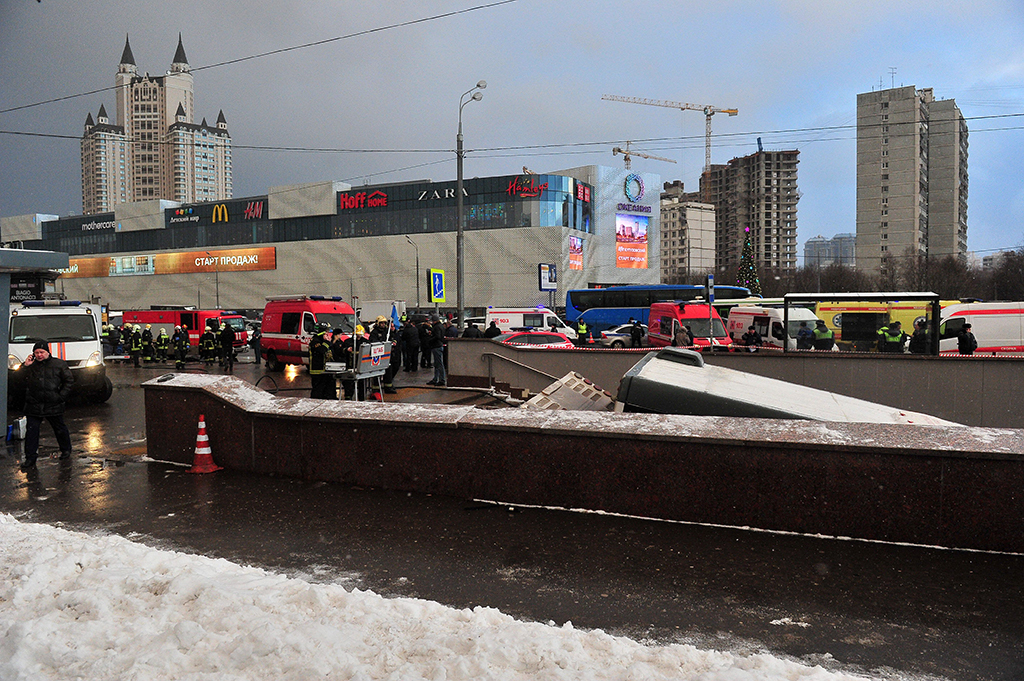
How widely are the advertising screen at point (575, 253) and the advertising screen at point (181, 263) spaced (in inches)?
1635

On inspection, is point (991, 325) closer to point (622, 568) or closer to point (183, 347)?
point (622, 568)

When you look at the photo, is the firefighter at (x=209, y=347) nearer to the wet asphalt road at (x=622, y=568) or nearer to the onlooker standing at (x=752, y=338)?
the onlooker standing at (x=752, y=338)

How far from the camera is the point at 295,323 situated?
79.9 feet

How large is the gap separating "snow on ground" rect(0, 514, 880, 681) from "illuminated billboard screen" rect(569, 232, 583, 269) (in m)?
80.5

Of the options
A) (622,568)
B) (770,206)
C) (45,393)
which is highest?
(770,206)

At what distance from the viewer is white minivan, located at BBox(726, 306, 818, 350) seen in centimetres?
1405

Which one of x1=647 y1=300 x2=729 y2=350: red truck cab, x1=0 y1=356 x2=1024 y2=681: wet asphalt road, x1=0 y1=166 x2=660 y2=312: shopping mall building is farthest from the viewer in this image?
x1=0 y1=166 x2=660 y2=312: shopping mall building

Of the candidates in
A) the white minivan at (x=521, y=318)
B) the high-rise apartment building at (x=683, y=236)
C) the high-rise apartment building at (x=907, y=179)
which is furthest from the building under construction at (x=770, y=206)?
the white minivan at (x=521, y=318)

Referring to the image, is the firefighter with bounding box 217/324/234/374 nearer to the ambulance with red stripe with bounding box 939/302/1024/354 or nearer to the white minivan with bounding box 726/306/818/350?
the white minivan with bounding box 726/306/818/350

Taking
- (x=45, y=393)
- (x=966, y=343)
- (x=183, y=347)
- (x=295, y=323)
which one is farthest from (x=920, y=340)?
(x=183, y=347)

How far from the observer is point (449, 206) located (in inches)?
3403

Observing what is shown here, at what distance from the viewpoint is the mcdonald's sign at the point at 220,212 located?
98.6 metres

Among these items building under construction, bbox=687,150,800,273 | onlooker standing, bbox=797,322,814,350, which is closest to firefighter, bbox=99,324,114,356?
onlooker standing, bbox=797,322,814,350

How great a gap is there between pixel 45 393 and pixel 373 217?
83962mm
